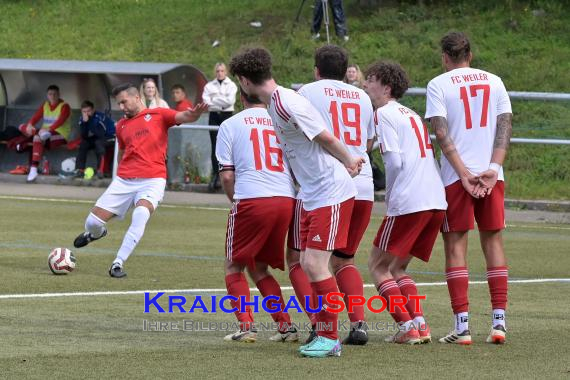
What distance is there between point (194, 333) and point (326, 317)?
52.5 inches

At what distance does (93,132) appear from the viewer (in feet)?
81.0

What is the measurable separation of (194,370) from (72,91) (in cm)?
2048

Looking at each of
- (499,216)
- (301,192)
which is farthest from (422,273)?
(301,192)

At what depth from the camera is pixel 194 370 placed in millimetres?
7219

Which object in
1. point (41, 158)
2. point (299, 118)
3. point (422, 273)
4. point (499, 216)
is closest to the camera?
point (299, 118)

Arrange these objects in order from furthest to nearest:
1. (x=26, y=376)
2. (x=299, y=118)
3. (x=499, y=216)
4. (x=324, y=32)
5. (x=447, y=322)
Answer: (x=324, y=32) → (x=447, y=322) → (x=499, y=216) → (x=299, y=118) → (x=26, y=376)

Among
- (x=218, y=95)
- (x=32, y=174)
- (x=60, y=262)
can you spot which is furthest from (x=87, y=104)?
(x=60, y=262)

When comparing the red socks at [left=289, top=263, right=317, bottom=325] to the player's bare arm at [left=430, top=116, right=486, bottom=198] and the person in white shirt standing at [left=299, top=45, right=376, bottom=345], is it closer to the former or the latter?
the person in white shirt standing at [left=299, top=45, right=376, bottom=345]

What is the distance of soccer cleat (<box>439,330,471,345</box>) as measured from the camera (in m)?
8.41

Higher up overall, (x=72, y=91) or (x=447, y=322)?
(x=72, y=91)

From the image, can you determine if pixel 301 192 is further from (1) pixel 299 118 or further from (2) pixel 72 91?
(2) pixel 72 91

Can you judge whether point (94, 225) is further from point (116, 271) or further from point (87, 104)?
point (87, 104)

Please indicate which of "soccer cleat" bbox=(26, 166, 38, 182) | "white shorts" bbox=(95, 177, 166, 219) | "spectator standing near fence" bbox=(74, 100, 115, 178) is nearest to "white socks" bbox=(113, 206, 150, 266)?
"white shorts" bbox=(95, 177, 166, 219)

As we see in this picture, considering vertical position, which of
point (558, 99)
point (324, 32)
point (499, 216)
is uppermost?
point (324, 32)
